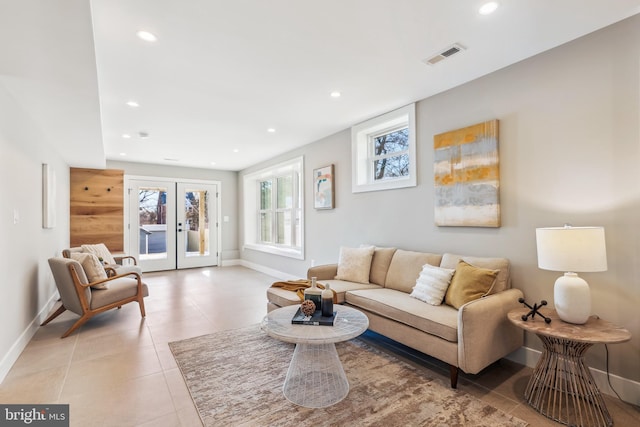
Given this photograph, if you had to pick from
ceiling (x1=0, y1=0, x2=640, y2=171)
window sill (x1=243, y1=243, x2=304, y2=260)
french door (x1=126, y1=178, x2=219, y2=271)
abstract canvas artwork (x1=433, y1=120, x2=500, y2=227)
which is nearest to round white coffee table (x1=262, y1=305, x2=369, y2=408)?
abstract canvas artwork (x1=433, y1=120, x2=500, y2=227)

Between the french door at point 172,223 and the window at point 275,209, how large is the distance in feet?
3.15

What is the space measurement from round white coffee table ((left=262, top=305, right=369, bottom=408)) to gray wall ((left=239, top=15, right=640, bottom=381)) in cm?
152

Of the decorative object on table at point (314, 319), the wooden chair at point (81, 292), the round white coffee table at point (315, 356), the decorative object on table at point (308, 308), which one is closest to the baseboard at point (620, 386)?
the round white coffee table at point (315, 356)

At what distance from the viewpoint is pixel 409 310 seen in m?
2.53

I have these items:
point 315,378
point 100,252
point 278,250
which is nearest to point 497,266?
point 315,378

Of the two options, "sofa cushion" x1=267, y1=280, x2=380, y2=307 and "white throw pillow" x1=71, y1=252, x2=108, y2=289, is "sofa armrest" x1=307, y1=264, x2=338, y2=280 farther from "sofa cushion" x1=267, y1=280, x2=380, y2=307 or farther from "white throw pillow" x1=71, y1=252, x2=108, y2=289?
"white throw pillow" x1=71, y1=252, x2=108, y2=289

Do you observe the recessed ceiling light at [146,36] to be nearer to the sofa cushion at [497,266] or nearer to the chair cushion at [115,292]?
the chair cushion at [115,292]

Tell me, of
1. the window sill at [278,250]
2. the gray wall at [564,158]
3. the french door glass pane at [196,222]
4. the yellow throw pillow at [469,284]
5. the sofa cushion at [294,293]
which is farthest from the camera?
the french door glass pane at [196,222]

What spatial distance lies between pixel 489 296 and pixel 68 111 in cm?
423

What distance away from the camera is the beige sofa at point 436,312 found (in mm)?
2121

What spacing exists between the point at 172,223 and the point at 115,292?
396 cm

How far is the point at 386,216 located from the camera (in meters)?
3.88

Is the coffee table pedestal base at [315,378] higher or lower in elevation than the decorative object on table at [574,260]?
lower

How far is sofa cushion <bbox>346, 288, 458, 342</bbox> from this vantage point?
2248 mm
